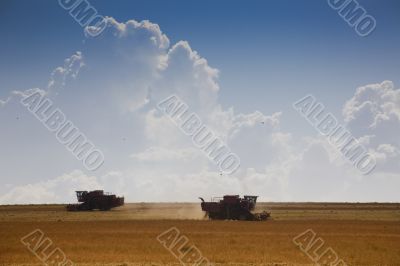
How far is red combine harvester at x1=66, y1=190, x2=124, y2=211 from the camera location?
55.5m

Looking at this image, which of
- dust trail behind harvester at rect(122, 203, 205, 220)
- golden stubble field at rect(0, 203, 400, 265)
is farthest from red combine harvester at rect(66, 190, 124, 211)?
golden stubble field at rect(0, 203, 400, 265)

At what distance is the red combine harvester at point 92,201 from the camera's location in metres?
55.5

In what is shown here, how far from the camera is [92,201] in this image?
183 feet

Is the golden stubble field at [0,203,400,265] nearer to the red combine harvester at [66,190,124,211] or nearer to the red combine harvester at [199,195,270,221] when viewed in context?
the red combine harvester at [199,195,270,221]

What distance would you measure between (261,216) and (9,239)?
22491mm

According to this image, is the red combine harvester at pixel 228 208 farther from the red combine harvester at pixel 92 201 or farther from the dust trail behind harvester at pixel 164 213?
the red combine harvester at pixel 92 201

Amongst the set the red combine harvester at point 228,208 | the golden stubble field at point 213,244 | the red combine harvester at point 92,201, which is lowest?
the golden stubble field at point 213,244

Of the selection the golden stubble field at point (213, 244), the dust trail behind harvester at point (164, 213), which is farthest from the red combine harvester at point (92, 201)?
the golden stubble field at point (213, 244)

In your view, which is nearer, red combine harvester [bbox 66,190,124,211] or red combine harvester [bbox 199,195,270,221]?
red combine harvester [bbox 199,195,270,221]

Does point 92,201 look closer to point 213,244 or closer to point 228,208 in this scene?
point 228,208

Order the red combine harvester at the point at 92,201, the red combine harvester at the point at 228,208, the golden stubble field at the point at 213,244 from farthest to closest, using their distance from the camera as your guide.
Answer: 1. the red combine harvester at the point at 92,201
2. the red combine harvester at the point at 228,208
3. the golden stubble field at the point at 213,244

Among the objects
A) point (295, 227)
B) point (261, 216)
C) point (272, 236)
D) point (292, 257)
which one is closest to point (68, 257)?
point (292, 257)

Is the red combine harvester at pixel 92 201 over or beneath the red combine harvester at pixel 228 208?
beneath

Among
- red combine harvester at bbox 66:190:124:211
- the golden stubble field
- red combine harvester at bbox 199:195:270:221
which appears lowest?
the golden stubble field
